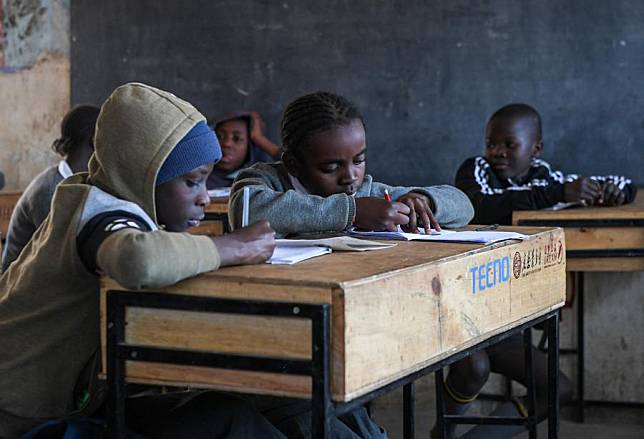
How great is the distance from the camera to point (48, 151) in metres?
5.25

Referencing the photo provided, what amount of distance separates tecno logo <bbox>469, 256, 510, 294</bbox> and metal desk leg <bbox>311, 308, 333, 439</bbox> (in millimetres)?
494

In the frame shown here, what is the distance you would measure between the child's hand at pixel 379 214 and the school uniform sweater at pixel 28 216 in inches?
38.7

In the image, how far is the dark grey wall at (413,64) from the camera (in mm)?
4520

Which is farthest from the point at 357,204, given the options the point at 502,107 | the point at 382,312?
the point at 502,107

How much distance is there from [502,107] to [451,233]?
2108mm

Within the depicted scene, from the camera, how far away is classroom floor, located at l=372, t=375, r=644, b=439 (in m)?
4.30

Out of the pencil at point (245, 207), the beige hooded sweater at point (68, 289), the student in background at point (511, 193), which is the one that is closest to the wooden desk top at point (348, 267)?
the beige hooded sweater at point (68, 289)

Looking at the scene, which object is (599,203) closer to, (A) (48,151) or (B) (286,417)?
(B) (286,417)

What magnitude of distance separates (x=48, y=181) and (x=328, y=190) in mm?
1117

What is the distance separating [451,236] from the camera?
2.40 meters

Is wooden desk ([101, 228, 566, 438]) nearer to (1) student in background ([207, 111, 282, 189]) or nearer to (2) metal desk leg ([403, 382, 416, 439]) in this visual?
(2) metal desk leg ([403, 382, 416, 439])

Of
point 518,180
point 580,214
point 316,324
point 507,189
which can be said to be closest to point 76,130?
point 507,189

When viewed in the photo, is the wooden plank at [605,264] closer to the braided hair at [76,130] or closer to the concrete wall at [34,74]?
the braided hair at [76,130]

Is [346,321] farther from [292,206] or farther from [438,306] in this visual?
→ [292,206]
